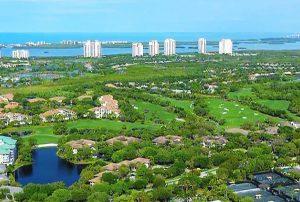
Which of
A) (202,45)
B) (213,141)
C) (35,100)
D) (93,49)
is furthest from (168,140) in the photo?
(202,45)

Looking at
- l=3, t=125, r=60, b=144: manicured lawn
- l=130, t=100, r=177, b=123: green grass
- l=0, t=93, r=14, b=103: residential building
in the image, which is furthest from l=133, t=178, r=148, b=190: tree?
l=0, t=93, r=14, b=103: residential building

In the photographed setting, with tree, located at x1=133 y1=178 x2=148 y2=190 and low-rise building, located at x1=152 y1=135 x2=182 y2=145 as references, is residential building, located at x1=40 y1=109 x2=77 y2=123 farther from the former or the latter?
tree, located at x1=133 y1=178 x2=148 y2=190

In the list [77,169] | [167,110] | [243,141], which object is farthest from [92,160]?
[167,110]

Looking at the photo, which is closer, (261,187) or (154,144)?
(261,187)

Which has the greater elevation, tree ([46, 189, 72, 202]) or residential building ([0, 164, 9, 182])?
tree ([46, 189, 72, 202])

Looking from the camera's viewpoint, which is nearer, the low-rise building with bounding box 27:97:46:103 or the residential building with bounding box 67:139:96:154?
the residential building with bounding box 67:139:96:154

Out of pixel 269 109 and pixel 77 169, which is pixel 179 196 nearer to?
pixel 77 169

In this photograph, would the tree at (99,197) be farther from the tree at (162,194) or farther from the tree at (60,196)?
the tree at (162,194)

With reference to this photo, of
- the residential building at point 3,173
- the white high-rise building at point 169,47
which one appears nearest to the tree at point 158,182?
the residential building at point 3,173
